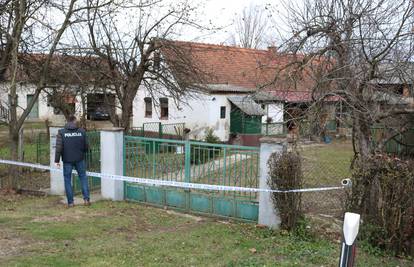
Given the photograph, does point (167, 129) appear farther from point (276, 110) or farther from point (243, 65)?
point (276, 110)

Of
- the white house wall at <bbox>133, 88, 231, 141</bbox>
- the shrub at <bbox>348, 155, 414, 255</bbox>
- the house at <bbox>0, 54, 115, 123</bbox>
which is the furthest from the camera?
the white house wall at <bbox>133, 88, 231, 141</bbox>

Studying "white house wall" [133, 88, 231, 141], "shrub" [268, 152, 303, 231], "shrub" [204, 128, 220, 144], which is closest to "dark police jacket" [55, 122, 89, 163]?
"shrub" [268, 152, 303, 231]

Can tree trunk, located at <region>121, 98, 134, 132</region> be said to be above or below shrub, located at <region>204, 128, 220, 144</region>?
above

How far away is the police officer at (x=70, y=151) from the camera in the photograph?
28.0 feet

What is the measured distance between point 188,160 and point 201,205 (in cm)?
87

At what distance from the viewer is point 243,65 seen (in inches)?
1104

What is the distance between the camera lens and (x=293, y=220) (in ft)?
21.8

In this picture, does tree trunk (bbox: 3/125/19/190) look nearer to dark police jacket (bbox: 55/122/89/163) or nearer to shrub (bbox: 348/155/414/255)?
dark police jacket (bbox: 55/122/89/163)

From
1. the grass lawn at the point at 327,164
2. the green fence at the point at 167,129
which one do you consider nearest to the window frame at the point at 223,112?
the green fence at the point at 167,129

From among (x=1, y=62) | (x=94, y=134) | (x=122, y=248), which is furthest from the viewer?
(x=1, y=62)

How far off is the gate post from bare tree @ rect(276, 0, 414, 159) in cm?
406

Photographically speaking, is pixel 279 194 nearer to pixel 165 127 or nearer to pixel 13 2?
pixel 13 2

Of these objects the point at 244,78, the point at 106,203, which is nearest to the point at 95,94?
the point at 106,203

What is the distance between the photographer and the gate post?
897 cm
